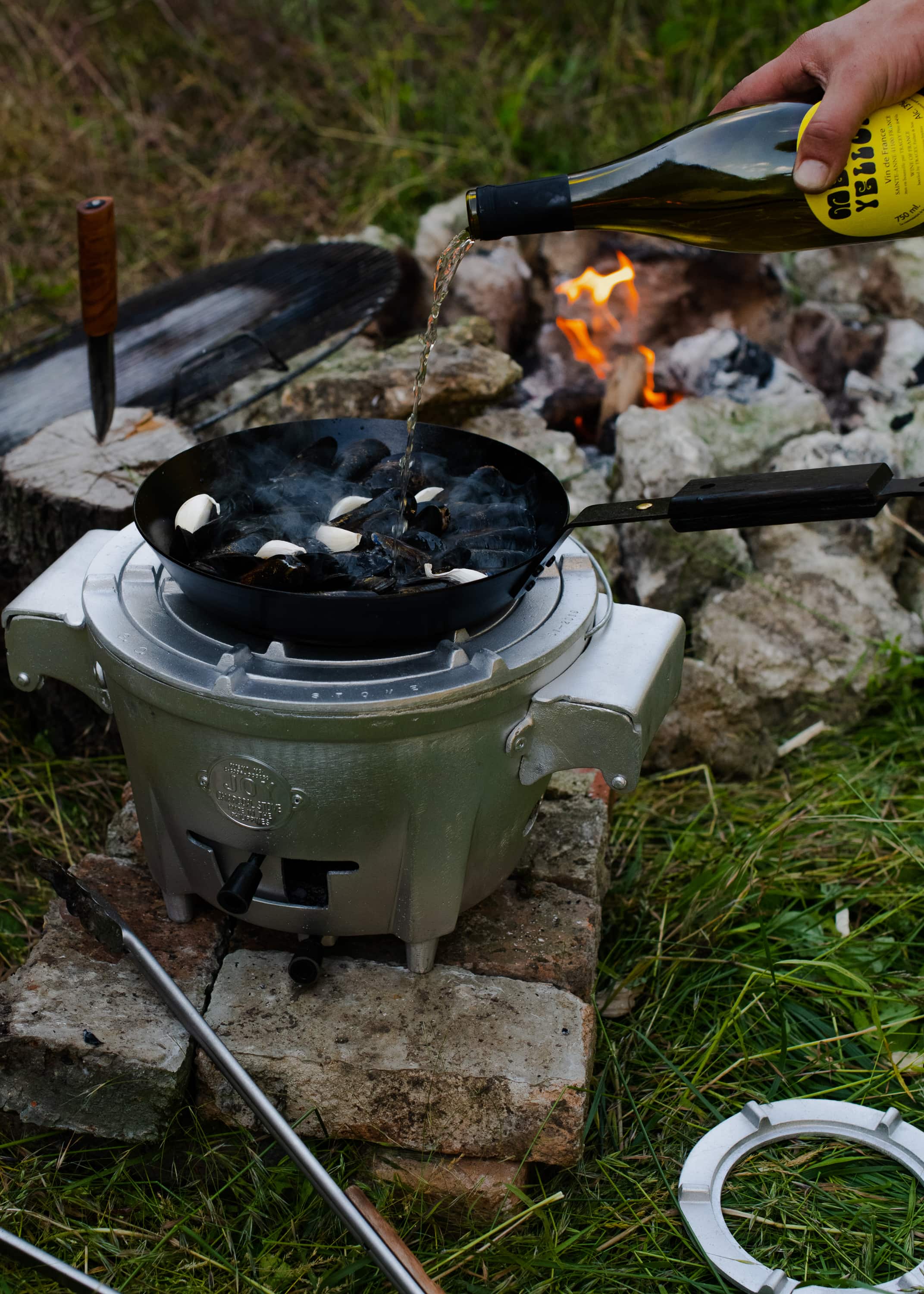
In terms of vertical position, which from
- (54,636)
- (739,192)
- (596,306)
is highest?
(739,192)

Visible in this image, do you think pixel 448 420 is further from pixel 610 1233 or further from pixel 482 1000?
pixel 610 1233

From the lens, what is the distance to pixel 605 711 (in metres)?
1.71

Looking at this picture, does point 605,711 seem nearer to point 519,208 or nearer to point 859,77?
point 519,208

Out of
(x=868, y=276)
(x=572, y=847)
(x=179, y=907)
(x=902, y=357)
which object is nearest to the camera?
(x=179, y=907)

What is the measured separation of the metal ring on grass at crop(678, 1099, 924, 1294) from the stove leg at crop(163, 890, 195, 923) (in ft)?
3.24

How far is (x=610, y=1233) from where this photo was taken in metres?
1.82

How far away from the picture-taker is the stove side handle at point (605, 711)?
1724mm

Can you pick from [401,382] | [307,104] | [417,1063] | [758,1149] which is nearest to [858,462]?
[401,382]

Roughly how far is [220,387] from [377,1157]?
81.4 inches

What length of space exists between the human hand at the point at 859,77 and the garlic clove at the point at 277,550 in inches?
39.4

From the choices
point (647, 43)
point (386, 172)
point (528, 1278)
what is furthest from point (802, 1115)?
point (647, 43)

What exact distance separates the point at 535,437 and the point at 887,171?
1.66 meters

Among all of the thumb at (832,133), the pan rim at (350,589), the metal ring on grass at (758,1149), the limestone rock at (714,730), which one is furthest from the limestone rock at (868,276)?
the metal ring on grass at (758,1149)

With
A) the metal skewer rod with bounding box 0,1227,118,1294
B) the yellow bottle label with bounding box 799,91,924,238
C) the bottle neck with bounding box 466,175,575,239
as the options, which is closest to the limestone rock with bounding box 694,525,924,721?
the yellow bottle label with bounding box 799,91,924,238
